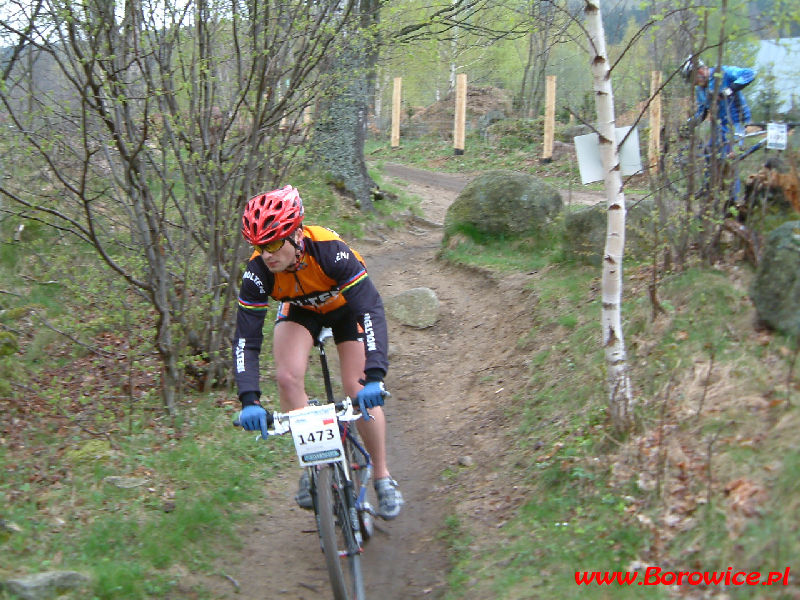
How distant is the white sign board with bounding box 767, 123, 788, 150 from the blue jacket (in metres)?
0.41

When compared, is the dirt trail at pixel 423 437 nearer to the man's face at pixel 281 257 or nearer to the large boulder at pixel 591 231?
the large boulder at pixel 591 231

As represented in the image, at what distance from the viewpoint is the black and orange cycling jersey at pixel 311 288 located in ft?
14.5

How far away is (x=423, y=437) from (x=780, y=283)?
3.35 meters

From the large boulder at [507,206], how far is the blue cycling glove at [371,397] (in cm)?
721

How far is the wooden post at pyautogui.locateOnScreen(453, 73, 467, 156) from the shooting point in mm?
23656

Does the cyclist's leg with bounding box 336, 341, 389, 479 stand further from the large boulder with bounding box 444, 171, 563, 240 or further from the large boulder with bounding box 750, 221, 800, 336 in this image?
the large boulder with bounding box 444, 171, 563, 240

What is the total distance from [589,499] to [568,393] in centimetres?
165

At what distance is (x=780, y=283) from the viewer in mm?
4773

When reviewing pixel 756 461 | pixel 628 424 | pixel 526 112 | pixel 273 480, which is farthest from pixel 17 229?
pixel 526 112

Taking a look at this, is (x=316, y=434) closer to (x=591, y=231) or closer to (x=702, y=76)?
(x=702, y=76)

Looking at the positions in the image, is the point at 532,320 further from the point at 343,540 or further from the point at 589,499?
the point at 343,540

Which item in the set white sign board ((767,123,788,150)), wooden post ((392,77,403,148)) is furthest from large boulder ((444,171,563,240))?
wooden post ((392,77,403,148))

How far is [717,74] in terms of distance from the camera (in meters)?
5.79

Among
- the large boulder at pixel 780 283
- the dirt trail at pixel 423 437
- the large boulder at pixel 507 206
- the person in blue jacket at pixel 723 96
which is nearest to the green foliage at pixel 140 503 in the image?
the dirt trail at pixel 423 437
